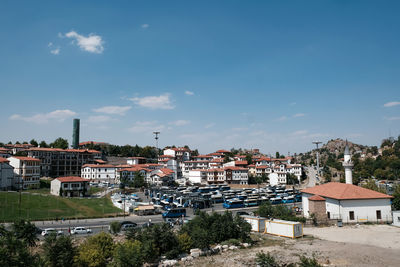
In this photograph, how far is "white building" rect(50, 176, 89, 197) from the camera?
56.9 meters

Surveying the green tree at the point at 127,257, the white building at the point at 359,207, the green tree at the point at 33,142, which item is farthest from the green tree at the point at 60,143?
the white building at the point at 359,207

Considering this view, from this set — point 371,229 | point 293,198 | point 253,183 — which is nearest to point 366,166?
point 253,183

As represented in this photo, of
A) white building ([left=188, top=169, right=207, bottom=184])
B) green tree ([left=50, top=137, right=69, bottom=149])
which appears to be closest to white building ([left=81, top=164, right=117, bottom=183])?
white building ([left=188, top=169, right=207, bottom=184])

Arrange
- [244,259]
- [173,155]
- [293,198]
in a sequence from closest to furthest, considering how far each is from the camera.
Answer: [244,259] → [293,198] → [173,155]

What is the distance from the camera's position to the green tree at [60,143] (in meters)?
106

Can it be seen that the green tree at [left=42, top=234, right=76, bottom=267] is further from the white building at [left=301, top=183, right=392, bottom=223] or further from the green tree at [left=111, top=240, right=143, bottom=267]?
the white building at [left=301, top=183, right=392, bottom=223]

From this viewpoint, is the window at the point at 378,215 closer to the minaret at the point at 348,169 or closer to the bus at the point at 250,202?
the minaret at the point at 348,169

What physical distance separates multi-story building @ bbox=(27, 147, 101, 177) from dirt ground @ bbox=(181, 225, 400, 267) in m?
73.5

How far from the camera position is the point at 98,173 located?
8594cm

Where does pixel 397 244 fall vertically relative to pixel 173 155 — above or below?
below

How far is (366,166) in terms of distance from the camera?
121m

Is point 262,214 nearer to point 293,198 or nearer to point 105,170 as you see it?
point 293,198

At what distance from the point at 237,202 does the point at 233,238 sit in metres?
24.2

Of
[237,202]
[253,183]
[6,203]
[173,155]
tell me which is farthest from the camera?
[173,155]
